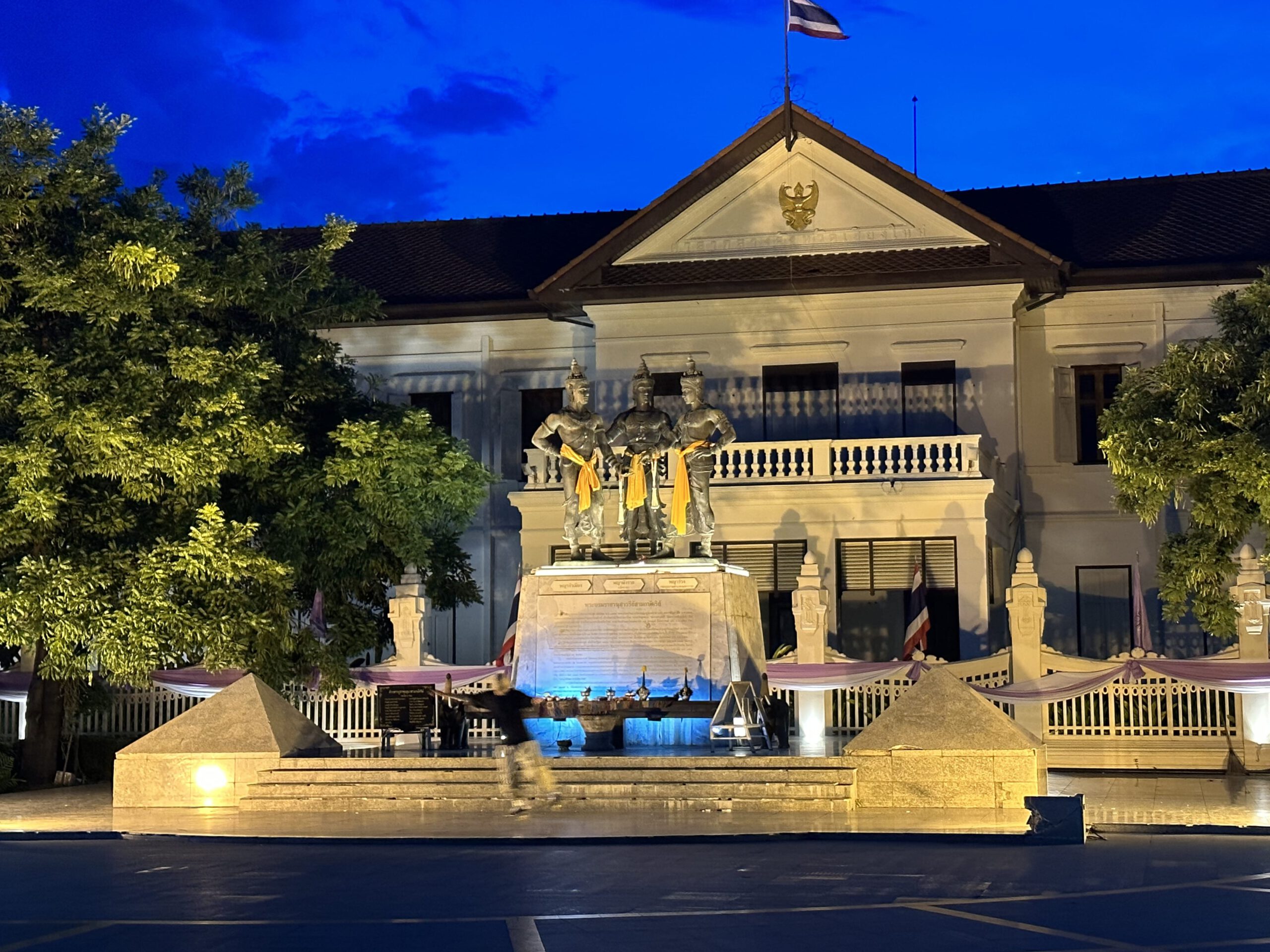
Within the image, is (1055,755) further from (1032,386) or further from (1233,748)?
(1032,386)

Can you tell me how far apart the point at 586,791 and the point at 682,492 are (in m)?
5.49

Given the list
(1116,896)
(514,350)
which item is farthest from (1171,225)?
(1116,896)

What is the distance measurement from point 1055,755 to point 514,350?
51.3ft

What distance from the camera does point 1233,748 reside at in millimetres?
24375

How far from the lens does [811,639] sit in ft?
85.6

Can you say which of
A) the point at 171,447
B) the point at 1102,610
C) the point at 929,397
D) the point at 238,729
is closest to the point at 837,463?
the point at 929,397

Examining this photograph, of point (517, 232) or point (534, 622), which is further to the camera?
Result: point (517, 232)

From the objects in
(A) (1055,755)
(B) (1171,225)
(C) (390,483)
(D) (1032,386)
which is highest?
(B) (1171,225)

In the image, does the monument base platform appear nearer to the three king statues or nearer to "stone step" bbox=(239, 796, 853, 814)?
the three king statues

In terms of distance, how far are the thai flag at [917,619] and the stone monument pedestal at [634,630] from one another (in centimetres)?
693

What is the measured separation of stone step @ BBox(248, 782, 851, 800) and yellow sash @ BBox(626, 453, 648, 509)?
521cm

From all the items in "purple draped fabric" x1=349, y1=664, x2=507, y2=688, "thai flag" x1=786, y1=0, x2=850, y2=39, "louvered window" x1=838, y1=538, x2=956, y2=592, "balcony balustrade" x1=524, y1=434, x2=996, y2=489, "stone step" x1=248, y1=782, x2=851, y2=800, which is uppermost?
"thai flag" x1=786, y1=0, x2=850, y2=39

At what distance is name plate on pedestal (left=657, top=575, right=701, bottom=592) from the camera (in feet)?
70.3

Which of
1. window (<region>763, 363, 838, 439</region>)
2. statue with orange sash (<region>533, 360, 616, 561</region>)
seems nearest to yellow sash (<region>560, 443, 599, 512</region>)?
statue with orange sash (<region>533, 360, 616, 561</region>)
